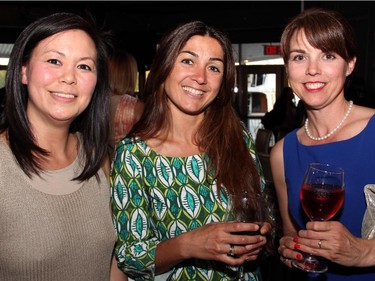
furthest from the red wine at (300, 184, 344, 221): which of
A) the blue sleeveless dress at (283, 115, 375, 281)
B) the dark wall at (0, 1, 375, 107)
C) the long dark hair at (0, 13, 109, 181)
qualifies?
the dark wall at (0, 1, 375, 107)

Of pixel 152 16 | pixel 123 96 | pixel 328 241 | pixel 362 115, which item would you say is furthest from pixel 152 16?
pixel 328 241

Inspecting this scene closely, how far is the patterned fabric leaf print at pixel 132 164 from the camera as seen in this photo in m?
1.96

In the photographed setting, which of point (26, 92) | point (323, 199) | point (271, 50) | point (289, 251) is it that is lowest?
point (289, 251)

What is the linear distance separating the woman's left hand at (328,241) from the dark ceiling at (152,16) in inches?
339

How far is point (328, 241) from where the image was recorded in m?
1.49

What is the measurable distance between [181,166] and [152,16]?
10.8 metres

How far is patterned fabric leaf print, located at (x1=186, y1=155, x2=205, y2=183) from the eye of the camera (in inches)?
79.4

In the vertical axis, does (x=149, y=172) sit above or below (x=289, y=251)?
above

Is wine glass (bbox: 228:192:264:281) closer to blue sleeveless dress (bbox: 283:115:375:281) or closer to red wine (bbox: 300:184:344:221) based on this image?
red wine (bbox: 300:184:344:221)

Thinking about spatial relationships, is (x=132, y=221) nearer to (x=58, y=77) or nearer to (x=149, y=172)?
(x=149, y=172)

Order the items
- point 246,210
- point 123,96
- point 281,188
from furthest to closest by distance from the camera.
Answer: point 123,96 < point 281,188 < point 246,210

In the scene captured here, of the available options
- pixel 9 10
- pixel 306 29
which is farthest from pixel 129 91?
pixel 9 10

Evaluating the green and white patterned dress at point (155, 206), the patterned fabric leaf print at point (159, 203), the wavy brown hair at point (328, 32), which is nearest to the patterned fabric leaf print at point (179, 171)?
the green and white patterned dress at point (155, 206)

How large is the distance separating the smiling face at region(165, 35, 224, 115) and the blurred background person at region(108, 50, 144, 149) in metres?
1.61
